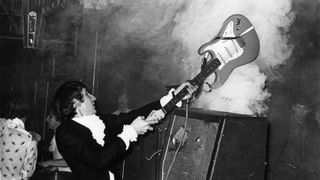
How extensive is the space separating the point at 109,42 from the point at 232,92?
9.58ft

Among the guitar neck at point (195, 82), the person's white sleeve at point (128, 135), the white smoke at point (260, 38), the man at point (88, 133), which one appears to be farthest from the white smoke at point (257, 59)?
the person's white sleeve at point (128, 135)

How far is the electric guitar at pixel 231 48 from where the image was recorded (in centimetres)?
249

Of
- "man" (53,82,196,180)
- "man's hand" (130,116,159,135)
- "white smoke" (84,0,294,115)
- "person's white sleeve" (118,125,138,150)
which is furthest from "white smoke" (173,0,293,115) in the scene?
"person's white sleeve" (118,125,138,150)

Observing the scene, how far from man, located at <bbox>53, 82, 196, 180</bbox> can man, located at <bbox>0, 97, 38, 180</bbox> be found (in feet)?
4.06

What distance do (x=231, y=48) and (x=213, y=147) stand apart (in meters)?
0.90

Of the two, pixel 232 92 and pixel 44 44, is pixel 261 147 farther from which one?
pixel 44 44

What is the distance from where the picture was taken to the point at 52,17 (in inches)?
226

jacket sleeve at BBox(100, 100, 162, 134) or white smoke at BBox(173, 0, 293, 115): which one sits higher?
white smoke at BBox(173, 0, 293, 115)

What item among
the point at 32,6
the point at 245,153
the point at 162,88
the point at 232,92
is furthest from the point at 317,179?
the point at 32,6

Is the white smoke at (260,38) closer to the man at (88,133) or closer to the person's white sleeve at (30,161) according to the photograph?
the man at (88,133)

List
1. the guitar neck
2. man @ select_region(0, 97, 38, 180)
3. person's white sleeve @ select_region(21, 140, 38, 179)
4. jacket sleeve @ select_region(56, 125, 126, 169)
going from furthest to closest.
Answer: person's white sleeve @ select_region(21, 140, 38, 179), man @ select_region(0, 97, 38, 180), the guitar neck, jacket sleeve @ select_region(56, 125, 126, 169)

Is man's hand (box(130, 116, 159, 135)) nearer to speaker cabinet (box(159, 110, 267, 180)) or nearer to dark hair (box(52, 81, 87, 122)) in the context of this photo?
speaker cabinet (box(159, 110, 267, 180))

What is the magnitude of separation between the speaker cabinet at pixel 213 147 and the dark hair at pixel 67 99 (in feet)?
2.39

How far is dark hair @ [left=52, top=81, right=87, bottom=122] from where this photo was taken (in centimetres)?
245
